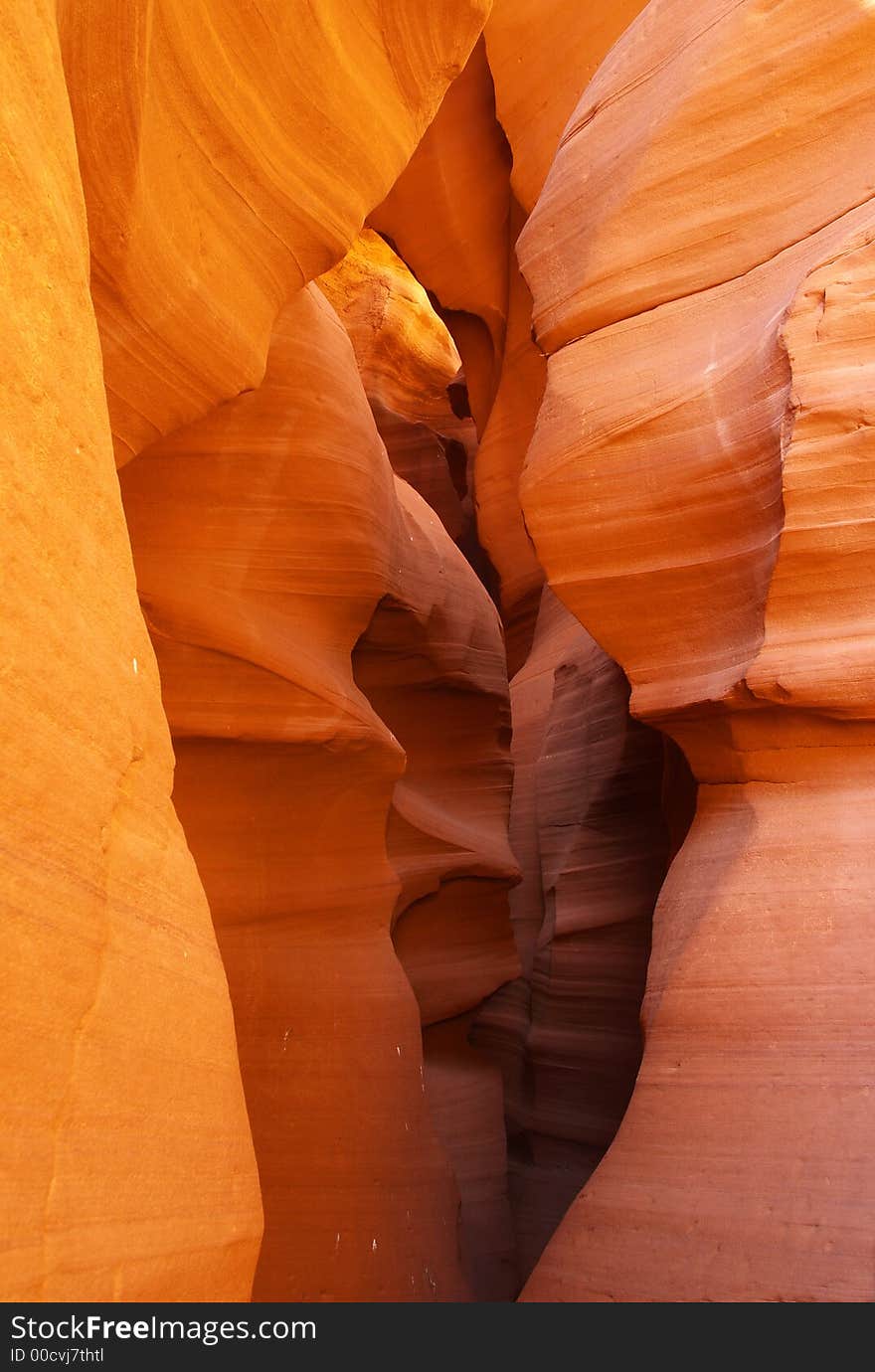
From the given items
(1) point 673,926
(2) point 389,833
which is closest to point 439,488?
(2) point 389,833

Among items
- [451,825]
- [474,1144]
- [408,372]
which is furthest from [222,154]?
[408,372]

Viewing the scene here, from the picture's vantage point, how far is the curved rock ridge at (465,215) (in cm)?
875

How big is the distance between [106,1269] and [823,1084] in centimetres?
213

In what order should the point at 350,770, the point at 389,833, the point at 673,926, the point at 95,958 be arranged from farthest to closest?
the point at 389,833 → the point at 350,770 → the point at 673,926 → the point at 95,958

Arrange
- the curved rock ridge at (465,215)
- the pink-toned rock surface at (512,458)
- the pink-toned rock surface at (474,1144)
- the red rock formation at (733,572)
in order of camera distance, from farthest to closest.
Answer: the curved rock ridge at (465,215)
the pink-toned rock surface at (512,458)
the pink-toned rock surface at (474,1144)
the red rock formation at (733,572)

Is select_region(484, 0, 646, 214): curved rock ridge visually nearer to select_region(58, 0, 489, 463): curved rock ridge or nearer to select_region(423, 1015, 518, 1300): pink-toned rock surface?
select_region(58, 0, 489, 463): curved rock ridge

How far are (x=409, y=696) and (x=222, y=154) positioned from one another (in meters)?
3.68

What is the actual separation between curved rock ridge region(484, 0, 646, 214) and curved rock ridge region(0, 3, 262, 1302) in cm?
631

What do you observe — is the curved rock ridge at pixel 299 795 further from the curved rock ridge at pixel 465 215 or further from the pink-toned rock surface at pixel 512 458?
the curved rock ridge at pixel 465 215

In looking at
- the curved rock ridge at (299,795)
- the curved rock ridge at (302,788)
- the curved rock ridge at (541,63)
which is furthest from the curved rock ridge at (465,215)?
the curved rock ridge at (299,795)

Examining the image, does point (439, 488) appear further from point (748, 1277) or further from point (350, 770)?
point (748, 1277)

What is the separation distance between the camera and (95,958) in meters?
1.81

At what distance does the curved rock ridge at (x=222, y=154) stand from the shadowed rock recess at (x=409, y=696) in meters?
0.01

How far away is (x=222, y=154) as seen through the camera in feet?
11.1
